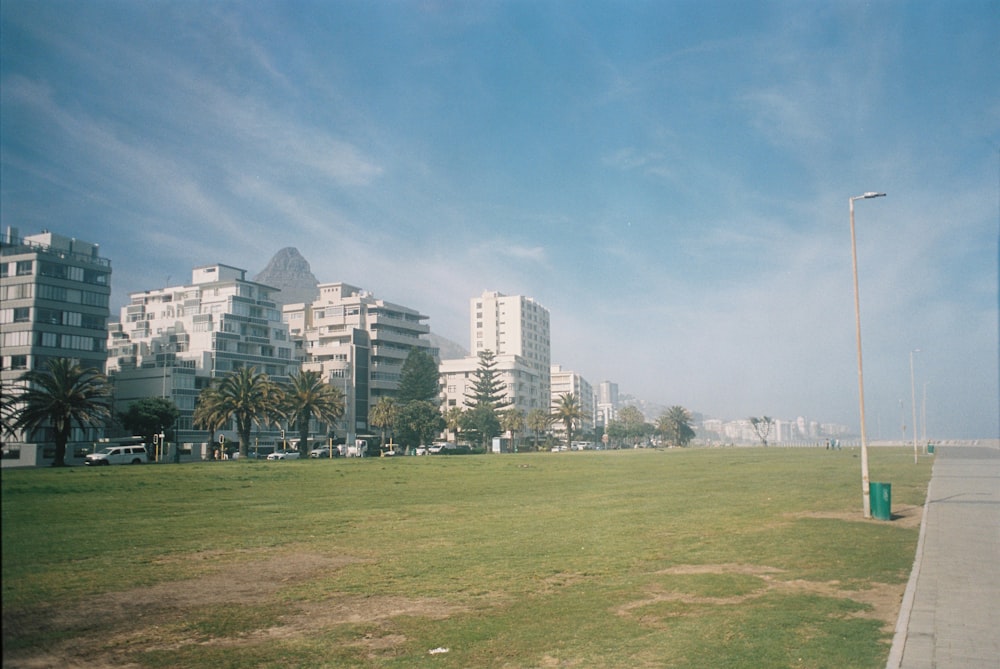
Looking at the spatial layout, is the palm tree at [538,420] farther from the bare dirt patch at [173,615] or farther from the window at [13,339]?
the window at [13,339]

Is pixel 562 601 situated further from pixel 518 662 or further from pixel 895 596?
pixel 895 596

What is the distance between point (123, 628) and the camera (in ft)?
31.2

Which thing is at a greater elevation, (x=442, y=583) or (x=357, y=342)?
(x=357, y=342)

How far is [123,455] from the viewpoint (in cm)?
4872

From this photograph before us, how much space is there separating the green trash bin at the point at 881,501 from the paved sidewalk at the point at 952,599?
3.43ft

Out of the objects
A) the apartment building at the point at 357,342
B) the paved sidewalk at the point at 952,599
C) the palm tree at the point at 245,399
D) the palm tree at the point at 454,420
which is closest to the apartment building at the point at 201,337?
the palm tree at the point at 245,399

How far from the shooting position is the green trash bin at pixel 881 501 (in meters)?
21.2

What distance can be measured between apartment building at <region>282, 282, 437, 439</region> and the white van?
63.7m

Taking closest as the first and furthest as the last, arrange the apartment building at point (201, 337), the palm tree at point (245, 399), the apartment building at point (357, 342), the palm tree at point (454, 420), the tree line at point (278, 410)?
the tree line at point (278, 410), the palm tree at point (245, 399), the apartment building at point (201, 337), the palm tree at point (454, 420), the apartment building at point (357, 342)

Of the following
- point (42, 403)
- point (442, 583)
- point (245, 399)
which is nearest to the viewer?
point (42, 403)

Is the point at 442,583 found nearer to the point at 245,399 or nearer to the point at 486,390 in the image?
the point at 245,399

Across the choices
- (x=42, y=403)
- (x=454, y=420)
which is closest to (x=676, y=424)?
(x=454, y=420)

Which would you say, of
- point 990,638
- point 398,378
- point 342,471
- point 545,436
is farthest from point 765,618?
point 545,436

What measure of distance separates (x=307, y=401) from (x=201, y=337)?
25480 mm
